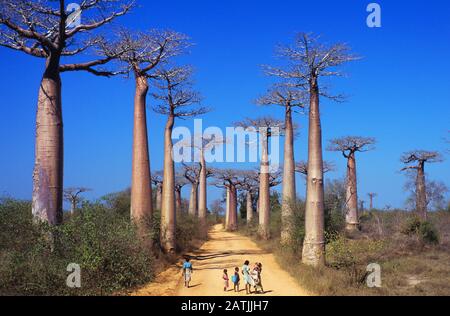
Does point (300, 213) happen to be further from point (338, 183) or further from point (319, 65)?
point (338, 183)

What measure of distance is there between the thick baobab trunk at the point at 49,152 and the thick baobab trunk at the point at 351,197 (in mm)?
13833

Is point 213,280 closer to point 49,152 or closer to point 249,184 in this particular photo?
point 49,152

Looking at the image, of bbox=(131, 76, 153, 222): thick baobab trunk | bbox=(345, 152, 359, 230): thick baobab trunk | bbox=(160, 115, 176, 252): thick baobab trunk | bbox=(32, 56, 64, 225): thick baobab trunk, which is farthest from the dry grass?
bbox=(345, 152, 359, 230): thick baobab trunk

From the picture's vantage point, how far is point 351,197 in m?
20.3

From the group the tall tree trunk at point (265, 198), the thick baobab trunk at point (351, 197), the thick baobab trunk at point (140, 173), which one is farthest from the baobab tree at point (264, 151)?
the thick baobab trunk at point (140, 173)

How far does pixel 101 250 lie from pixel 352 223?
1438 centimetres

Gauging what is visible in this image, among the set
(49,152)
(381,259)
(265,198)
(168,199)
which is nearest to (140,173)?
(168,199)

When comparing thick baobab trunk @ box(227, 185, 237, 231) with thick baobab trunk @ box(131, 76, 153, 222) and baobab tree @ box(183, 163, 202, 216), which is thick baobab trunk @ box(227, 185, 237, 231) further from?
thick baobab trunk @ box(131, 76, 153, 222)

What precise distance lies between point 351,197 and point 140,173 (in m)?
12.2

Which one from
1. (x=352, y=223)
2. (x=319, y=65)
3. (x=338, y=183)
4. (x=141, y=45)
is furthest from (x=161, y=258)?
(x=338, y=183)

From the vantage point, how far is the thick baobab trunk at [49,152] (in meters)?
7.41

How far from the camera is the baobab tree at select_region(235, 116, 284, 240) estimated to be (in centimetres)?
1766

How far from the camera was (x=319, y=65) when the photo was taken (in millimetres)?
10352
